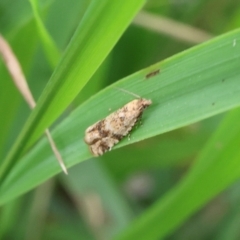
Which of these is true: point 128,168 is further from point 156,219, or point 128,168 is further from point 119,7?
point 119,7

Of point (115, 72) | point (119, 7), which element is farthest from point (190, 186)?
point (115, 72)

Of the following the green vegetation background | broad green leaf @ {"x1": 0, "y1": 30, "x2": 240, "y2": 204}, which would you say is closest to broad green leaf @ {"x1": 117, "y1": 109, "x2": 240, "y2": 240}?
the green vegetation background

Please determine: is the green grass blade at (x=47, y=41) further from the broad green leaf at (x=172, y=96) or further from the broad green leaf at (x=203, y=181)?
the broad green leaf at (x=203, y=181)

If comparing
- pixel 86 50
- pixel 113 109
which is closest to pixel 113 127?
pixel 113 109

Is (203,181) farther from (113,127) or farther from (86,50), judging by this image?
(86,50)

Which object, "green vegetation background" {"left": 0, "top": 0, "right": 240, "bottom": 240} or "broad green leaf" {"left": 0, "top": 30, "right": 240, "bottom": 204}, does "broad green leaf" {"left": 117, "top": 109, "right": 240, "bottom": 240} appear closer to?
"green vegetation background" {"left": 0, "top": 0, "right": 240, "bottom": 240}
